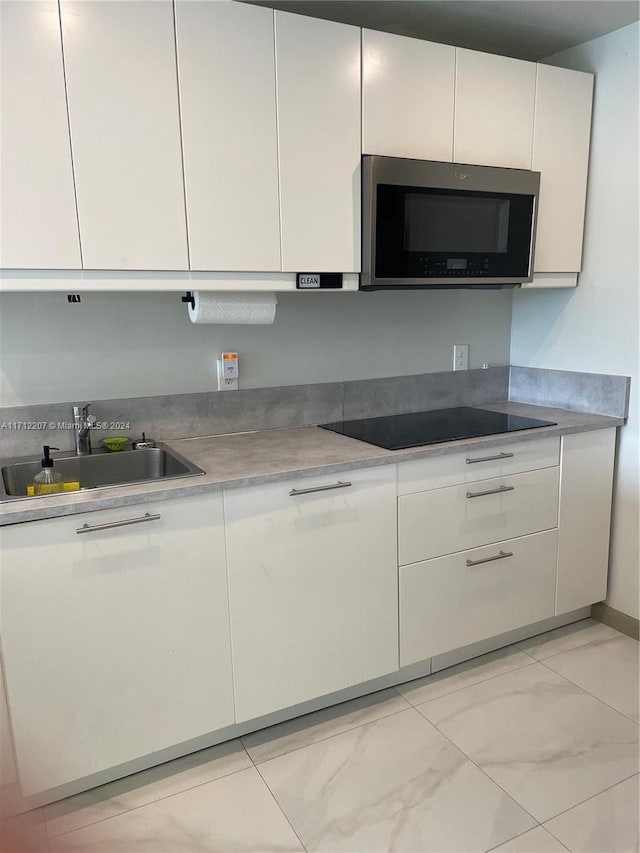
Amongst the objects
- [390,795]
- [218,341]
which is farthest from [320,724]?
[218,341]

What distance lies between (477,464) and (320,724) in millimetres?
981

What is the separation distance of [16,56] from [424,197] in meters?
1.20

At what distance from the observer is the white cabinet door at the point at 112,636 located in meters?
1.46

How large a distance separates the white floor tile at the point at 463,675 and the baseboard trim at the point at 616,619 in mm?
465

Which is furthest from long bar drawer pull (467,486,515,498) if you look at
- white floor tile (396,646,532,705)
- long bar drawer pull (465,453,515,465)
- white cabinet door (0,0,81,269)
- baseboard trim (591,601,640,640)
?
white cabinet door (0,0,81,269)

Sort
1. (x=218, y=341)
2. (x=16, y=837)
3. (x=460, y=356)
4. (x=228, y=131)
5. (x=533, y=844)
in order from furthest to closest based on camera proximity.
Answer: (x=460, y=356) < (x=218, y=341) < (x=228, y=131) < (x=533, y=844) < (x=16, y=837)

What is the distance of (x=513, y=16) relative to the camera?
2.06 metres

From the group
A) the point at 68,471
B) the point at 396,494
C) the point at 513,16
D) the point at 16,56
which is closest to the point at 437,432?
the point at 396,494

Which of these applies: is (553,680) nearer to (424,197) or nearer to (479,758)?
(479,758)

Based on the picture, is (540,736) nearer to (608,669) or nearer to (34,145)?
(608,669)

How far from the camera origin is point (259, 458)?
6.02 feet

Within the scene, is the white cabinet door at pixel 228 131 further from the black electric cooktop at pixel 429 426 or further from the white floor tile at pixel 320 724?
the white floor tile at pixel 320 724

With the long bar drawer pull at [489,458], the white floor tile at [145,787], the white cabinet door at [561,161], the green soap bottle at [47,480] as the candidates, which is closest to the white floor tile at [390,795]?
the white floor tile at [145,787]

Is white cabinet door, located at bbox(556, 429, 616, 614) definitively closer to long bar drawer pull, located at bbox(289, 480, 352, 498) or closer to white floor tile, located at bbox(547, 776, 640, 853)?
white floor tile, located at bbox(547, 776, 640, 853)
